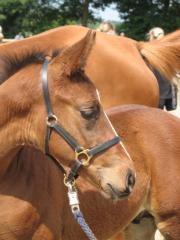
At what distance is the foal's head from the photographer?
2188 mm

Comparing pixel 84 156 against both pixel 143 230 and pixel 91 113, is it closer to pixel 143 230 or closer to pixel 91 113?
pixel 91 113

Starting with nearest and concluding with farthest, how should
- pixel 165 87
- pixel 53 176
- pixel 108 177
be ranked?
pixel 108 177 → pixel 53 176 → pixel 165 87

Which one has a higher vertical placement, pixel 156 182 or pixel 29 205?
pixel 29 205

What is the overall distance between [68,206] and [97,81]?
4.61ft

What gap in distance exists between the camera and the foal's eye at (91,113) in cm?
218

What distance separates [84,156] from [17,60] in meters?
0.62

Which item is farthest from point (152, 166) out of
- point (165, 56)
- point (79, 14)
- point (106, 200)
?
point (79, 14)

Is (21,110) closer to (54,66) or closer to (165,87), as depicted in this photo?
(54,66)

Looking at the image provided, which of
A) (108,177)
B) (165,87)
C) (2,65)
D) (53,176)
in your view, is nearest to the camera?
(108,177)

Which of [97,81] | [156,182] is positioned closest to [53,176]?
[156,182]

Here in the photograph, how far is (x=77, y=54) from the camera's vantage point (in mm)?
2180


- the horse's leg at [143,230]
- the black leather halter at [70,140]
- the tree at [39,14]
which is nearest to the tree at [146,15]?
the tree at [39,14]

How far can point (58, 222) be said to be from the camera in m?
2.50

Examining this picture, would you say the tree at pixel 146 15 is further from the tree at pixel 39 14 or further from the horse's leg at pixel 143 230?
the horse's leg at pixel 143 230
